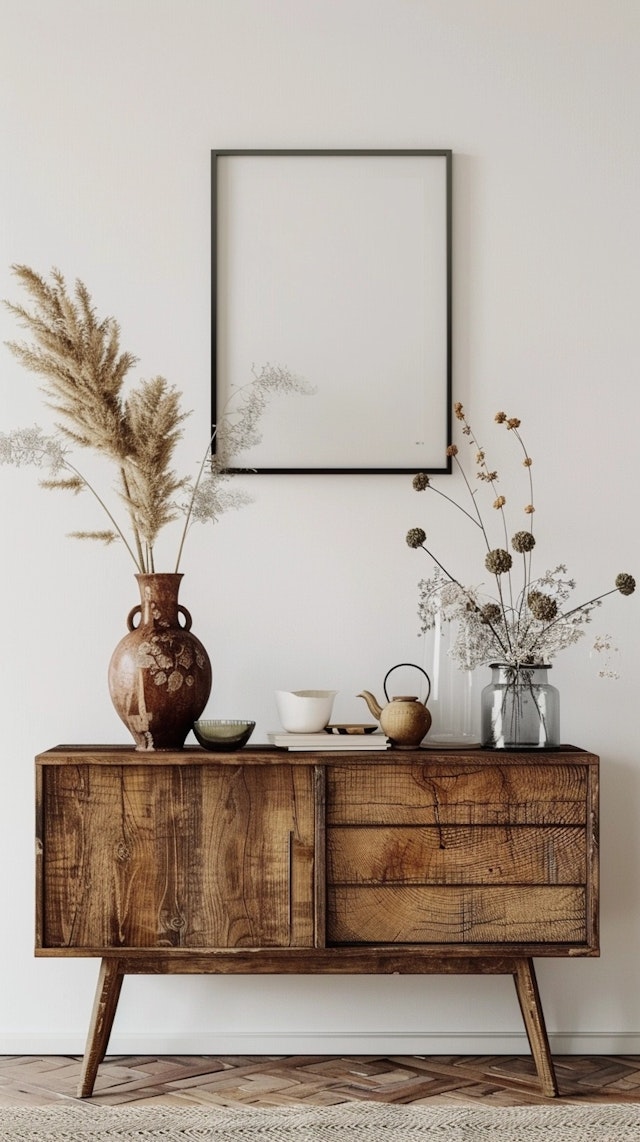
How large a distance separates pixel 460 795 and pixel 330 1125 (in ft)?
3.75

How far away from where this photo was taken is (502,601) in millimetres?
2434

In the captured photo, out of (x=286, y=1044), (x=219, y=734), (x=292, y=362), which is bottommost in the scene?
(x=286, y=1044)

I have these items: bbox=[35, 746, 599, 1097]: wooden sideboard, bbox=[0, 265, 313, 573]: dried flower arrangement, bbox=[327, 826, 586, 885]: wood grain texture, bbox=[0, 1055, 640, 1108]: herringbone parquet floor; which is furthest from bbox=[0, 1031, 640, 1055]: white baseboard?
bbox=[0, 265, 313, 573]: dried flower arrangement

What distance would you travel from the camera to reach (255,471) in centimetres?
246

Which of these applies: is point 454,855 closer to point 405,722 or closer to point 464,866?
point 464,866

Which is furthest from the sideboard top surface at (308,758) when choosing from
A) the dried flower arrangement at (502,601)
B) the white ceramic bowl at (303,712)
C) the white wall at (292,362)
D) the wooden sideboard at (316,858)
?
the white wall at (292,362)

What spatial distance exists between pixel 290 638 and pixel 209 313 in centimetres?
78

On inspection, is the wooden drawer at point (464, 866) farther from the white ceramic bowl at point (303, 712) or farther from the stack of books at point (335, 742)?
the white ceramic bowl at point (303, 712)

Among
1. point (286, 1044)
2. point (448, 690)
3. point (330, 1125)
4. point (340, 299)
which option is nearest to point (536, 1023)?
point (286, 1044)

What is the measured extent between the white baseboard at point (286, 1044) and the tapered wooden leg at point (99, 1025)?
0.27 meters

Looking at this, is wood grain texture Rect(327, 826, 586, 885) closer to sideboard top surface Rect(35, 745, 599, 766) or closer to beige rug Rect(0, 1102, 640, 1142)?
sideboard top surface Rect(35, 745, 599, 766)

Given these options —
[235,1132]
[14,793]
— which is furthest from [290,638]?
[235,1132]

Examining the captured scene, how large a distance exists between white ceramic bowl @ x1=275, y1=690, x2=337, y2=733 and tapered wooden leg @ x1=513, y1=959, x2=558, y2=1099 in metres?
0.62

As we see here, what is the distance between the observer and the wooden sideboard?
208 centimetres
